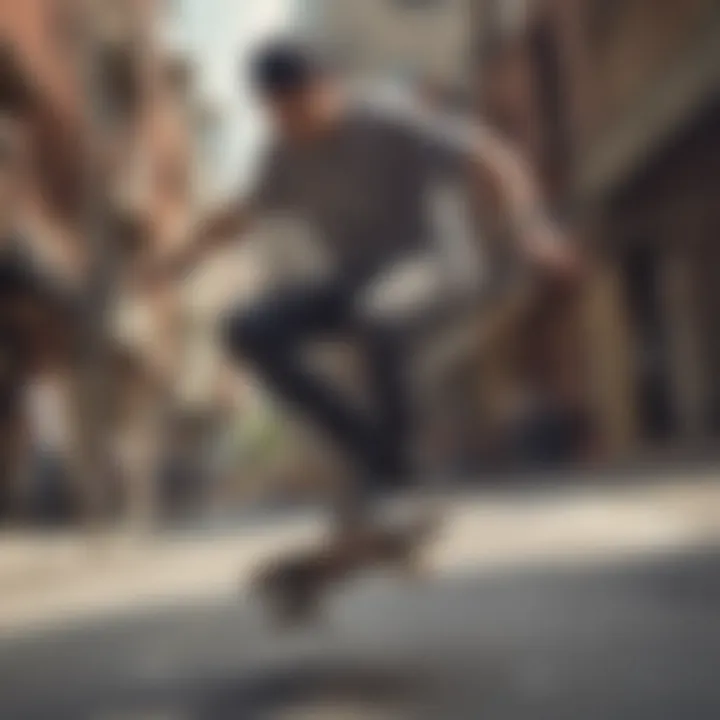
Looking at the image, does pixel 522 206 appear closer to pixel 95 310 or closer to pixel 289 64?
pixel 289 64

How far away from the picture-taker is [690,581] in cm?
100

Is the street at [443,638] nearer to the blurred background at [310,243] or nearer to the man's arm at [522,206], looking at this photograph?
the blurred background at [310,243]

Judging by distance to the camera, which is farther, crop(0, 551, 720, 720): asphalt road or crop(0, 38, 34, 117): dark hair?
crop(0, 38, 34, 117): dark hair

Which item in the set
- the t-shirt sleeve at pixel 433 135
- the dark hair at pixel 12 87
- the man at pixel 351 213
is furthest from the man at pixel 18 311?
the t-shirt sleeve at pixel 433 135

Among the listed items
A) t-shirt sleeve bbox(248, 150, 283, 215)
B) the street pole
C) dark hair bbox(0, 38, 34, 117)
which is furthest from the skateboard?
dark hair bbox(0, 38, 34, 117)

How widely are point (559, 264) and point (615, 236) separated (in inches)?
2.1

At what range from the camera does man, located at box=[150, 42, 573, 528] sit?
1020mm

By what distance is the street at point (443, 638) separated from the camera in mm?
971

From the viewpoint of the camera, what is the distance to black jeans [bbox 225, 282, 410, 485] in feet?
3.33

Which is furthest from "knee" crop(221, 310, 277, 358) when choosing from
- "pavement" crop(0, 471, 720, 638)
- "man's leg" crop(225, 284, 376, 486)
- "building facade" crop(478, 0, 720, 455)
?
"building facade" crop(478, 0, 720, 455)

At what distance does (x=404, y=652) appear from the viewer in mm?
992

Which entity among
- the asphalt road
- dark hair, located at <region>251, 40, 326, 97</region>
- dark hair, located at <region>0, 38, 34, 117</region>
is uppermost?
dark hair, located at <region>0, 38, 34, 117</region>

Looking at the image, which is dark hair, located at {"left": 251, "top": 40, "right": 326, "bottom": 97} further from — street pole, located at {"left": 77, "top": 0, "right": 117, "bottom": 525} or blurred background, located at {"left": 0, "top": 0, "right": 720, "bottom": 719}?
street pole, located at {"left": 77, "top": 0, "right": 117, "bottom": 525}

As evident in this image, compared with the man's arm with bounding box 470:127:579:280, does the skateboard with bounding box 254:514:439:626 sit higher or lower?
lower
